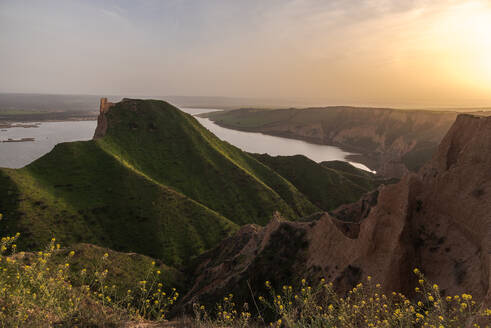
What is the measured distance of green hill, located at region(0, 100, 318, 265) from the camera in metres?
51.7

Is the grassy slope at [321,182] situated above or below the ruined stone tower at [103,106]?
below

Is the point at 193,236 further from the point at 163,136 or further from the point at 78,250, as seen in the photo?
the point at 163,136

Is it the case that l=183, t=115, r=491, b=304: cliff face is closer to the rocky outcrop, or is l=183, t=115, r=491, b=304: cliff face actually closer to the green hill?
the green hill

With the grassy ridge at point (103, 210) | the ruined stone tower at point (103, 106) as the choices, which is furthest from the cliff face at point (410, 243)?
the ruined stone tower at point (103, 106)

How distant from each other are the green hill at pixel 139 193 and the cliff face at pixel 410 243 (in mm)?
33013

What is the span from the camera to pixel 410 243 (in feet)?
62.7

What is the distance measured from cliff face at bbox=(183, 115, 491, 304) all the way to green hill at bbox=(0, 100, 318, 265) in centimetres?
3301

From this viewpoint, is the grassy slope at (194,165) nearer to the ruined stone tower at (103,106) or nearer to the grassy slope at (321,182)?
the ruined stone tower at (103,106)

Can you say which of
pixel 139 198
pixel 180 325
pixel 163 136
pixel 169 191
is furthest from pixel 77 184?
pixel 180 325

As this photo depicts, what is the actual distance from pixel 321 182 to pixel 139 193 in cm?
7519

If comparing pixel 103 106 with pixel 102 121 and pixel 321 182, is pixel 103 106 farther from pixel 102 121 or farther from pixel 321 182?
pixel 321 182

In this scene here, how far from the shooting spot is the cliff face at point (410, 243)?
1609 centimetres

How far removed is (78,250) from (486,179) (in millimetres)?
45018

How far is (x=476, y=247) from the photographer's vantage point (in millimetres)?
15930
